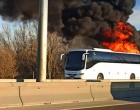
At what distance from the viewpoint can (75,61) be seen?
35.7m

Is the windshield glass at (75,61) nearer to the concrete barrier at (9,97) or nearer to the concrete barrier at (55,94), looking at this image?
the concrete barrier at (55,94)

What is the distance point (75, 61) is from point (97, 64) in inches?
72.8

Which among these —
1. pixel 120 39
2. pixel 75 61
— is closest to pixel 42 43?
pixel 75 61

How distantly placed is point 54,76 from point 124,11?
440 inches

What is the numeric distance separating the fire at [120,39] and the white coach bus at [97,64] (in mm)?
8478

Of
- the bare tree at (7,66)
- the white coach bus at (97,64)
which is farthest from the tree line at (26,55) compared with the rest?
the white coach bus at (97,64)

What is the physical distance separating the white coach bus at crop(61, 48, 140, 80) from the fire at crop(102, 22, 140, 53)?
8478 millimetres

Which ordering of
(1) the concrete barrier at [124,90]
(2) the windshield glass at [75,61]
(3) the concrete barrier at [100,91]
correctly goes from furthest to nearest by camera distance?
(2) the windshield glass at [75,61], (1) the concrete barrier at [124,90], (3) the concrete barrier at [100,91]

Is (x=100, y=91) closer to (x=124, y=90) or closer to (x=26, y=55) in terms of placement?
(x=124, y=90)

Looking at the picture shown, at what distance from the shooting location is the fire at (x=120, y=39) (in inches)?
1912

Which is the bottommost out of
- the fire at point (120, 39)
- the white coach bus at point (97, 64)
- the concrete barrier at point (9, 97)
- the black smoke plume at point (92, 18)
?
the concrete barrier at point (9, 97)

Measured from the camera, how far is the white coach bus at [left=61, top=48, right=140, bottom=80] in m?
35.4

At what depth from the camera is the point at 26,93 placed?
56.3 feet

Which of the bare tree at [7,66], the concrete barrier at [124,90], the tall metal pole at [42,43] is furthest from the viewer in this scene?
the bare tree at [7,66]
